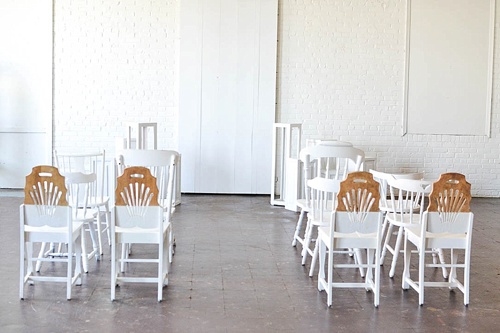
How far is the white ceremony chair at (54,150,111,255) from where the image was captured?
6231mm

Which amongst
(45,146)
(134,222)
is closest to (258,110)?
(45,146)

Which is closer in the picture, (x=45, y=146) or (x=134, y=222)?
(x=134, y=222)

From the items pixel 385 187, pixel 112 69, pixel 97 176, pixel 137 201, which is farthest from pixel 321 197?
pixel 112 69

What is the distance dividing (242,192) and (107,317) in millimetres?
6399

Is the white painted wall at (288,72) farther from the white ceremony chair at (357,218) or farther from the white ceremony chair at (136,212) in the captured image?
the white ceremony chair at (357,218)

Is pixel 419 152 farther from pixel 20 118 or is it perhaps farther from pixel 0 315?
pixel 0 315

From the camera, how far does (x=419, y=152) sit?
35.8 ft

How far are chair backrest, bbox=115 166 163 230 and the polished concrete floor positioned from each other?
21.3 inches

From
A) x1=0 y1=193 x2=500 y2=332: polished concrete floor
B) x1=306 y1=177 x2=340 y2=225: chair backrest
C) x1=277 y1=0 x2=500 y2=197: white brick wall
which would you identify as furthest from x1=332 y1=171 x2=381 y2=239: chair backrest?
x1=277 y1=0 x2=500 y2=197: white brick wall

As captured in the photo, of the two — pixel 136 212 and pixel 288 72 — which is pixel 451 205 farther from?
pixel 288 72

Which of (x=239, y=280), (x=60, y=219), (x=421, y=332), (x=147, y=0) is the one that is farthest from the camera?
(x=147, y=0)

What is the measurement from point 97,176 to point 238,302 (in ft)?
14.4

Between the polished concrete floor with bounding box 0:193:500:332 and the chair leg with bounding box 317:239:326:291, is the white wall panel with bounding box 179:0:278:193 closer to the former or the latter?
the polished concrete floor with bounding box 0:193:500:332

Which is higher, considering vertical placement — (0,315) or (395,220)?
(395,220)
